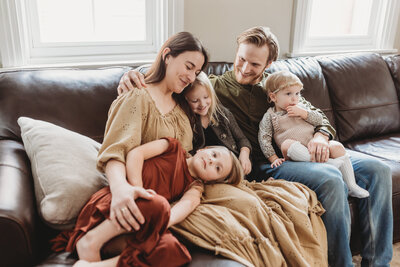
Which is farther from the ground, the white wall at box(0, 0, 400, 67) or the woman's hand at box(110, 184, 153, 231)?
the white wall at box(0, 0, 400, 67)

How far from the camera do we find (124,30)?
7.58 feet

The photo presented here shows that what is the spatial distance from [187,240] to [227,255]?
0.15 meters

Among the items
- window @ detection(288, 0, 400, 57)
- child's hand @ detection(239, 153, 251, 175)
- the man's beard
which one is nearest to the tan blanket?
child's hand @ detection(239, 153, 251, 175)

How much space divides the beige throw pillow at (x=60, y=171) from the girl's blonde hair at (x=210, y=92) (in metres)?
0.50

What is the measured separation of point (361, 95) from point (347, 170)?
873 mm

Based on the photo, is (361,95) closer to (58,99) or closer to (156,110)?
(156,110)

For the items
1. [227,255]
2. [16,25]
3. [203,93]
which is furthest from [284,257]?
[16,25]

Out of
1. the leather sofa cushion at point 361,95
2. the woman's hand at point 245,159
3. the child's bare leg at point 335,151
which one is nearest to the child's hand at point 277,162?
the woman's hand at point 245,159

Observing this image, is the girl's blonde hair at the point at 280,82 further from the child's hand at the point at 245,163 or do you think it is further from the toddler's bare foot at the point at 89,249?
the toddler's bare foot at the point at 89,249

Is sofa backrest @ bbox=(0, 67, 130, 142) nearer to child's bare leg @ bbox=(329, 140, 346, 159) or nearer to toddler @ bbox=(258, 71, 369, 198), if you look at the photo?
toddler @ bbox=(258, 71, 369, 198)

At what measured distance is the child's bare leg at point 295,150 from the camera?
1710 millimetres

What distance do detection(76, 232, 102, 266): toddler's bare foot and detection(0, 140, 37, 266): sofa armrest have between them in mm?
141

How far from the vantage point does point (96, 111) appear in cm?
167

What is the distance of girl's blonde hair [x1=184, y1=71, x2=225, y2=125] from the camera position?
5.23ft
